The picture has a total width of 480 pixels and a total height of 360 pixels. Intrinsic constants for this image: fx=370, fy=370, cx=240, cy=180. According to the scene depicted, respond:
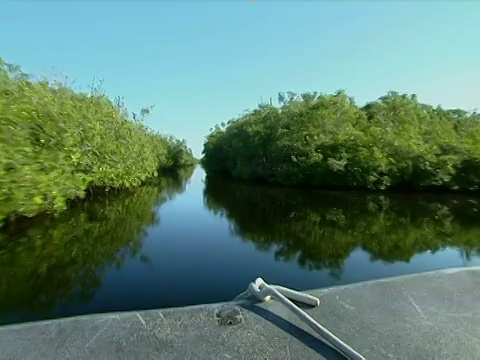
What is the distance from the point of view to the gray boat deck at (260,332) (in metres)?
1.36

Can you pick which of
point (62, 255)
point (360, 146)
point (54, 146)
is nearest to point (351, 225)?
point (62, 255)

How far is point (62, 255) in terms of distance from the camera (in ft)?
32.5

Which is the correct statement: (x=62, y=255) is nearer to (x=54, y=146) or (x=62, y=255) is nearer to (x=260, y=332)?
(x=54, y=146)

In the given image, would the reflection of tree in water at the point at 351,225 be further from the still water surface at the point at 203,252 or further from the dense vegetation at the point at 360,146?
the dense vegetation at the point at 360,146

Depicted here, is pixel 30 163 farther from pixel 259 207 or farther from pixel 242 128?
pixel 242 128

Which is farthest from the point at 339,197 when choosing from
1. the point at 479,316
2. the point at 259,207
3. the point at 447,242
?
the point at 479,316

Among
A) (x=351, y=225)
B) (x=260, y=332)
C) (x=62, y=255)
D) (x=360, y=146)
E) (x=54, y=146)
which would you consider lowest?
(x=62, y=255)

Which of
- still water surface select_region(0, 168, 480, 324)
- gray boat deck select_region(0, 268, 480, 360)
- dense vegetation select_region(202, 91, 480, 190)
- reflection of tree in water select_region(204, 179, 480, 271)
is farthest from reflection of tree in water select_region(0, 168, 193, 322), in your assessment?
dense vegetation select_region(202, 91, 480, 190)

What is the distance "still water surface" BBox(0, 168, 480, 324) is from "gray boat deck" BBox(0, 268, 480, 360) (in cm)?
555

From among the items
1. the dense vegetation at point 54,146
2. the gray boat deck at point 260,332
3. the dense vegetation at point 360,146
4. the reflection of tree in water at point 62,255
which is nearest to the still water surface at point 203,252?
the reflection of tree in water at point 62,255

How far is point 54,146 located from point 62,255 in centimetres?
354

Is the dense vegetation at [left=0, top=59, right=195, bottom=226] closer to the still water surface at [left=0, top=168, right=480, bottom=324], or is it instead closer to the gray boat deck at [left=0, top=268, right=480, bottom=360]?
the still water surface at [left=0, top=168, right=480, bottom=324]

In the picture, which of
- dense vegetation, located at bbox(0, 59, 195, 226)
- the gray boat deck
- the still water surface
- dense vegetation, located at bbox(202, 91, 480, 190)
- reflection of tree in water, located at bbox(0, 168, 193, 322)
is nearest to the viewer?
the gray boat deck

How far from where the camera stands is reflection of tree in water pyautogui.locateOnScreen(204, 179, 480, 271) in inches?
435
